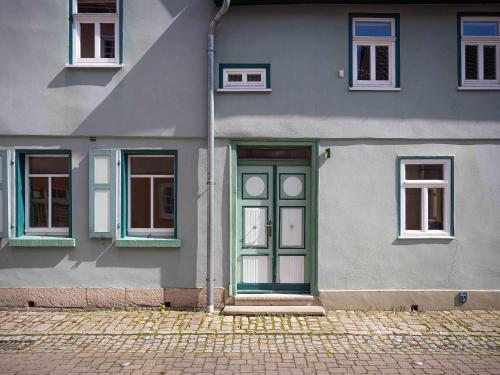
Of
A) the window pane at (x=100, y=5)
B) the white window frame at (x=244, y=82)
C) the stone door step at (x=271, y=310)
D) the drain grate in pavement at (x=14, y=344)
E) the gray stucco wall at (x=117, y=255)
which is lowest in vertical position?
the drain grate in pavement at (x=14, y=344)

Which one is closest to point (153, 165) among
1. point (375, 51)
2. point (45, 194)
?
point (45, 194)

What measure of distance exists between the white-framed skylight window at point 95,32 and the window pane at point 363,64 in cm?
428

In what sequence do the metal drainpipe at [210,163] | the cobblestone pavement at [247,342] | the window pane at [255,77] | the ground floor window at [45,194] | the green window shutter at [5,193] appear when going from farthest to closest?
the ground floor window at [45,194] → the window pane at [255,77] → the green window shutter at [5,193] → the metal drainpipe at [210,163] → the cobblestone pavement at [247,342]

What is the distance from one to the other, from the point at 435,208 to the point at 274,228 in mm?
2913

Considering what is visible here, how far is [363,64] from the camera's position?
24.1 ft

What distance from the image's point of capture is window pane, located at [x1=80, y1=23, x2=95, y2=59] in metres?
7.33

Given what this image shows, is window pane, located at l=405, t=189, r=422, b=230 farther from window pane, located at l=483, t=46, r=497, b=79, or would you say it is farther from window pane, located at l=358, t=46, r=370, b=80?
window pane, located at l=483, t=46, r=497, b=79

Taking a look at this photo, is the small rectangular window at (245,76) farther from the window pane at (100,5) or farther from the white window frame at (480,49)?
the white window frame at (480,49)

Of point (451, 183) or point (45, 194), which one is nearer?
point (451, 183)

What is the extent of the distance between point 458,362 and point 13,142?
25.3 ft

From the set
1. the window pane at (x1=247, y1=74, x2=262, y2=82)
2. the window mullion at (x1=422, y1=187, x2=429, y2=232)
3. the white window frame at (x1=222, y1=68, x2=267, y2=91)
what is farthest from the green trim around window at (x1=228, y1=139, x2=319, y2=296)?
the window mullion at (x1=422, y1=187, x2=429, y2=232)

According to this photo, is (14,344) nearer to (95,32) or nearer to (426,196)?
(95,32)

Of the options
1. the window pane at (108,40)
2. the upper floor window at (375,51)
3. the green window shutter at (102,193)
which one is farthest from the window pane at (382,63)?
the green window shutter at (102,193)

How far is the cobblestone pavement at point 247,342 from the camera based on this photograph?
5.03 meters
